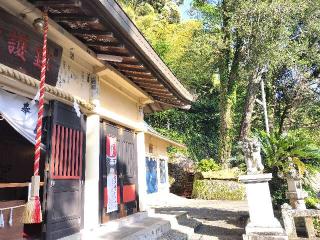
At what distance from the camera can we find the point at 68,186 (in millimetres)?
5109

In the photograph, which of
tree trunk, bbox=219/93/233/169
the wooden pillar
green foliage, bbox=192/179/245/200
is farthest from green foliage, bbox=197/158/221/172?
the wooden pillar

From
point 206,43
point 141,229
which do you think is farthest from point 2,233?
point 206,43

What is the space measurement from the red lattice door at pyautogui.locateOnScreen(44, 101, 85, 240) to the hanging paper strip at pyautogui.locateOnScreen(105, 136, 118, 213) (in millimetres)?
999

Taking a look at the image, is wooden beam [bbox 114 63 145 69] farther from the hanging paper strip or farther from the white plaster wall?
the hanging paper strip

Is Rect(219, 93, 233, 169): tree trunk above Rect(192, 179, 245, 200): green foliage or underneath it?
above

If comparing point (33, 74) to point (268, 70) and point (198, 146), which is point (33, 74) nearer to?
point (268, 70)

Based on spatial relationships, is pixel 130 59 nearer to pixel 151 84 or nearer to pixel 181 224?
pixel 151 84

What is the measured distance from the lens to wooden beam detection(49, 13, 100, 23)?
161 inches

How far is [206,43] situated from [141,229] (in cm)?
1629

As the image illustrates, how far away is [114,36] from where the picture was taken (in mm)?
4645

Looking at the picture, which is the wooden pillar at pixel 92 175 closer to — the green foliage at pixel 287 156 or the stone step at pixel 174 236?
the stone step at pixel 174 236

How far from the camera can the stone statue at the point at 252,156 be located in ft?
23.0

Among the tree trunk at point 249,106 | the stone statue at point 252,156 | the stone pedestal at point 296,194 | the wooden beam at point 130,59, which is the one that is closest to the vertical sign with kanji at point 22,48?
the wooden beam at point 130,59

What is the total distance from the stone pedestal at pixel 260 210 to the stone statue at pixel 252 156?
0.29 meters
